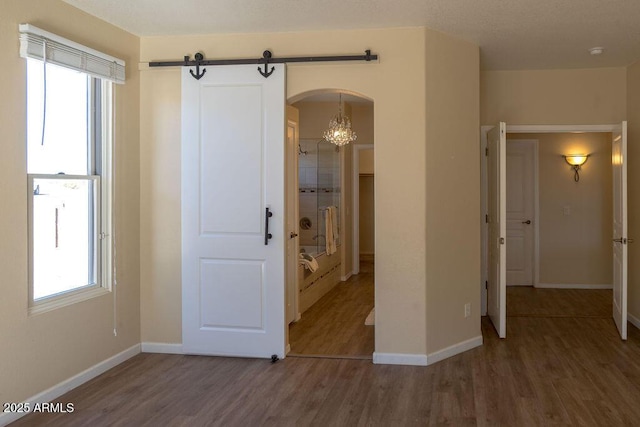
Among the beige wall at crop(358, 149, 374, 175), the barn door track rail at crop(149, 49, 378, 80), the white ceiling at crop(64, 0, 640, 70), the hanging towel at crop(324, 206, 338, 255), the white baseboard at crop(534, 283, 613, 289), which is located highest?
the white ceiling at crop(64, 0, 640, 70)

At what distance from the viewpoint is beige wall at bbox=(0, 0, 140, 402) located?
10.5 ft

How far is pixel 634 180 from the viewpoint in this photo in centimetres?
550

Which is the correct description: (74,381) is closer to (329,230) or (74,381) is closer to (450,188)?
(450,188)

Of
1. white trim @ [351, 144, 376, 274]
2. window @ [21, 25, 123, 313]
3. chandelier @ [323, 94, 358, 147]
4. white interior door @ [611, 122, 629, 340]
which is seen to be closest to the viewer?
window @ [21, 25, 123, 313]

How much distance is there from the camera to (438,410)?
133 inches

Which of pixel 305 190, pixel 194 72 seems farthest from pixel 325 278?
pixel 194 72

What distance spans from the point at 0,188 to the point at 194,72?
1809 mm

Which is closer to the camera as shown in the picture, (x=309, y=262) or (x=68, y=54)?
(x=68, y=54)

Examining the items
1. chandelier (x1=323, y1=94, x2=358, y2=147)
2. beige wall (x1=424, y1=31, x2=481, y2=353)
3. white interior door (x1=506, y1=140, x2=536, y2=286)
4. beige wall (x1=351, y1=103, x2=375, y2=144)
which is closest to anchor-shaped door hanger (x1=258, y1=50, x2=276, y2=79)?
beige wall (x1=424, y1=31, x2=481, y2=353)

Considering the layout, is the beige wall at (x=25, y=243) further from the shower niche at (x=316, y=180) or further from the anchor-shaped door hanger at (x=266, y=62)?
the shower niche at (x=316, y=180)

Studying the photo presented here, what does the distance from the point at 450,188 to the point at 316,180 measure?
4.02 meters

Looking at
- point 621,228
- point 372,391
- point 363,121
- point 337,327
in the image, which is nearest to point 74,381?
point 372,391

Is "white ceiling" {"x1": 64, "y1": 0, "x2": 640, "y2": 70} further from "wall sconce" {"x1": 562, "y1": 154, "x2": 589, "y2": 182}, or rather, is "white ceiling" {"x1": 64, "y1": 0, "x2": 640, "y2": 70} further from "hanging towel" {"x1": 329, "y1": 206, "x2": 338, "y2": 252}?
"hanging towel" {"x1": 329, "y1": 206, "x2": 338, "y2": 252}

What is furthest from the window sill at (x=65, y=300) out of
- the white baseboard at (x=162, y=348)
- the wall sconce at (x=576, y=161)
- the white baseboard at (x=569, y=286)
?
the wall sconce at (x=576, y=161)
